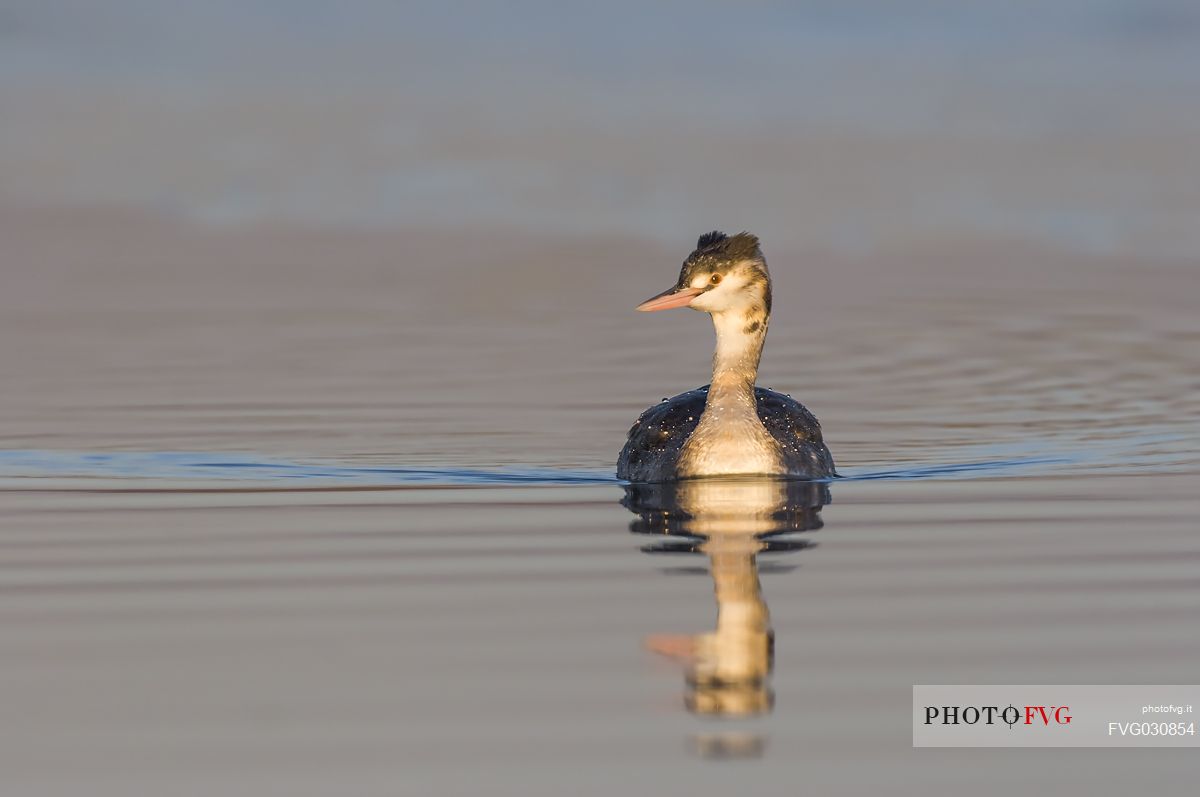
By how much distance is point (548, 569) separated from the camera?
39.7 feet

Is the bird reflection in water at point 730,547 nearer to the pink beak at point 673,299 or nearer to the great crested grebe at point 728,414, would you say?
the great crested grebe at point 728,414

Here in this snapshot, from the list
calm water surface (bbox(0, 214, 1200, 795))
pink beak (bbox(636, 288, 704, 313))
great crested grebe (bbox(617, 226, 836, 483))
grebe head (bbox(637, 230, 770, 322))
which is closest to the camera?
calm water surface (bbox(0, 214, 1200, 795))

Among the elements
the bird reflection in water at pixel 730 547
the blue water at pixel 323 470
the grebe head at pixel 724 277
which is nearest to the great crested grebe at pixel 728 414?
the grebe head at pixel 724 277

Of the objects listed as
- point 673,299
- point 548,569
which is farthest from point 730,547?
point 673,299

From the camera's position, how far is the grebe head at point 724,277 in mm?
16172

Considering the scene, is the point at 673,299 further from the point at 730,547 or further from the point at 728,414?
the point at 730,547

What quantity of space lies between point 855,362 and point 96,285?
11.6 meters

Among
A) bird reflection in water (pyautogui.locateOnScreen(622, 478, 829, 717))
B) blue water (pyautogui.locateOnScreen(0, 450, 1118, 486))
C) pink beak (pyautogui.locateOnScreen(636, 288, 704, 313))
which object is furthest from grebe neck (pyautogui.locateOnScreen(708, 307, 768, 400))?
blue water (pyautogui.locateOnScreen(0, 450, 1118, 486))

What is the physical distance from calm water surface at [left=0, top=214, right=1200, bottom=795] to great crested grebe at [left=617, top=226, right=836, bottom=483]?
28 cm

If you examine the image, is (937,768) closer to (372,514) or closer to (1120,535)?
(1120,535)

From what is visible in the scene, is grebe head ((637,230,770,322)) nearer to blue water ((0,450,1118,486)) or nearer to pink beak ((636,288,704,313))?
pink beak ((636,288,704,313))

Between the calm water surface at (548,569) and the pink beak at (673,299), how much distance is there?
1240 millimetres

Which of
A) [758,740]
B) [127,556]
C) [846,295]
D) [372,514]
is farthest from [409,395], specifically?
[758,740]

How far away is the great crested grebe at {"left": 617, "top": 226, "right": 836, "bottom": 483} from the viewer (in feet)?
52.3
